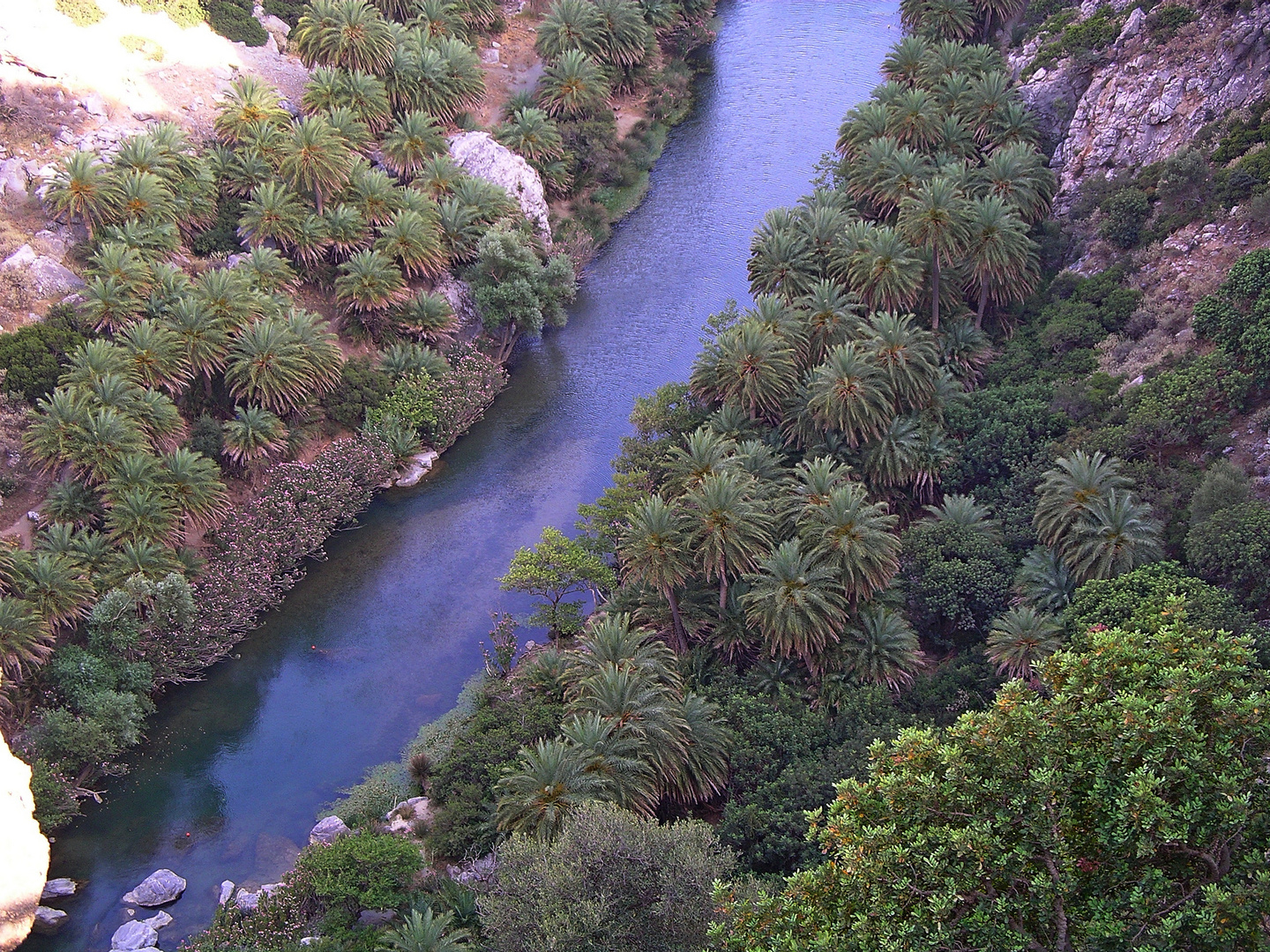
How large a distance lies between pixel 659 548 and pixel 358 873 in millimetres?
13967

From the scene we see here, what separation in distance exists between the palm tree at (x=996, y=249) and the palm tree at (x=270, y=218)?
32870 millimetres

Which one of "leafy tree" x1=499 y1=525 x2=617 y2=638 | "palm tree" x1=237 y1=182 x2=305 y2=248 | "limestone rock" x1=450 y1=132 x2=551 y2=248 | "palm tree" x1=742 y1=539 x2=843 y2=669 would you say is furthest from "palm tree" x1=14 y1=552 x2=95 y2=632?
"limestone rock" x1=450 y1=132 x2=551 y2=248

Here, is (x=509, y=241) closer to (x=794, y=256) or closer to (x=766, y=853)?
(x=794, y=256)

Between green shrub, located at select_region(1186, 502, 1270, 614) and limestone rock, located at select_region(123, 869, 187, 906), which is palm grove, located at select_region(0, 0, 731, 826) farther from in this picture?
green shrub, located at select_region(1186, 502, 1270, 614)

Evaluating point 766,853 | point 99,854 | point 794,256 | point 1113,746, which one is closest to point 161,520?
point 99,854

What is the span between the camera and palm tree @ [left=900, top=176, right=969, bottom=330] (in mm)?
47469

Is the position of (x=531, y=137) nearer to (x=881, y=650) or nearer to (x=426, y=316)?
(x=426, y=316)

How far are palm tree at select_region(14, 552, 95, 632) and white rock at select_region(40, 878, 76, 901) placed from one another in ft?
29.1

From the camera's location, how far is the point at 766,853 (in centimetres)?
3150

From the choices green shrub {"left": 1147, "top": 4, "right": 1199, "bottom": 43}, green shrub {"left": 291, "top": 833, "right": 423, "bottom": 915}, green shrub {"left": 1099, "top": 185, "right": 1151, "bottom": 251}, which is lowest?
green shrub {"left": 291, "top": 833, "right": 423, "bottom": 915}

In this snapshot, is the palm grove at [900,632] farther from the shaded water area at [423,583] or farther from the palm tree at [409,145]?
the palm tree at [409,145]

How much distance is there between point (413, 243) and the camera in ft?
182

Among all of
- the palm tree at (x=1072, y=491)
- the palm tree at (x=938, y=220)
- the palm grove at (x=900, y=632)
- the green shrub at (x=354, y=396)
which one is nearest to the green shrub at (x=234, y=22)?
the green shrub at (x=354, y=396)

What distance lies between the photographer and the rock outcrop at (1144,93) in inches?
1908
